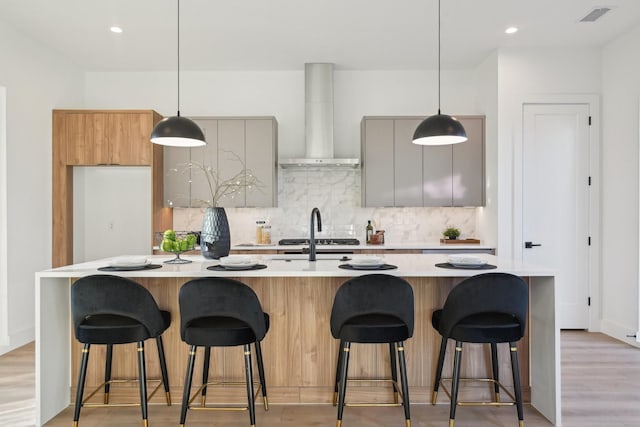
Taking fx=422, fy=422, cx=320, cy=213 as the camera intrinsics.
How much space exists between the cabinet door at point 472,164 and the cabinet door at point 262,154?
2105mm

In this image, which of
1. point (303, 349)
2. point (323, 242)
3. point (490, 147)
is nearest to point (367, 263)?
point (303, 349)

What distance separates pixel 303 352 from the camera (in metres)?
2.70

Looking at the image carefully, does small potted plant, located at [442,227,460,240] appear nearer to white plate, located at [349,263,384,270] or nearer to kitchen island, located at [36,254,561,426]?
kitchen island, located at [36,254,561,426]

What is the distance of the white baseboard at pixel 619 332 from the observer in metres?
4.03

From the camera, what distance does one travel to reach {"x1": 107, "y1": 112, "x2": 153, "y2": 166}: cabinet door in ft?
15.1

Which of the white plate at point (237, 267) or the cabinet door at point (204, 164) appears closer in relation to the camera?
the white plate at point (237, 267)

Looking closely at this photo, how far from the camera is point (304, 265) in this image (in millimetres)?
2645

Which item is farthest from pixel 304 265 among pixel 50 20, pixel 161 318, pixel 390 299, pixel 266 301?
pixel 50 20

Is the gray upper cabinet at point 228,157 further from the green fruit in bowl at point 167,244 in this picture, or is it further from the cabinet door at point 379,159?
the green fruit in bowl at point 167,244

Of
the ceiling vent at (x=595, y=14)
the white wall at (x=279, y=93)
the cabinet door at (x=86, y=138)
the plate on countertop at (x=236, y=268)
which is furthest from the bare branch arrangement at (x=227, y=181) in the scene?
the ceiling vent at (x=595, y=14)

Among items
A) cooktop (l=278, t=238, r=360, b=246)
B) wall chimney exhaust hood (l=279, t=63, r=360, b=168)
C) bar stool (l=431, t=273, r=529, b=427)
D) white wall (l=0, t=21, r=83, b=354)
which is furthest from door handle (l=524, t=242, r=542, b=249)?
white wall (l=0, t=21, r=83, b=354)

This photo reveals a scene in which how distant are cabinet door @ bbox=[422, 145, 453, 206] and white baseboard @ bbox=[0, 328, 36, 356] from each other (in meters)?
4.33

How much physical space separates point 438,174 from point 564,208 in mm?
1363

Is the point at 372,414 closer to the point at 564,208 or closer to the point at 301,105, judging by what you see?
the point at 564,208
